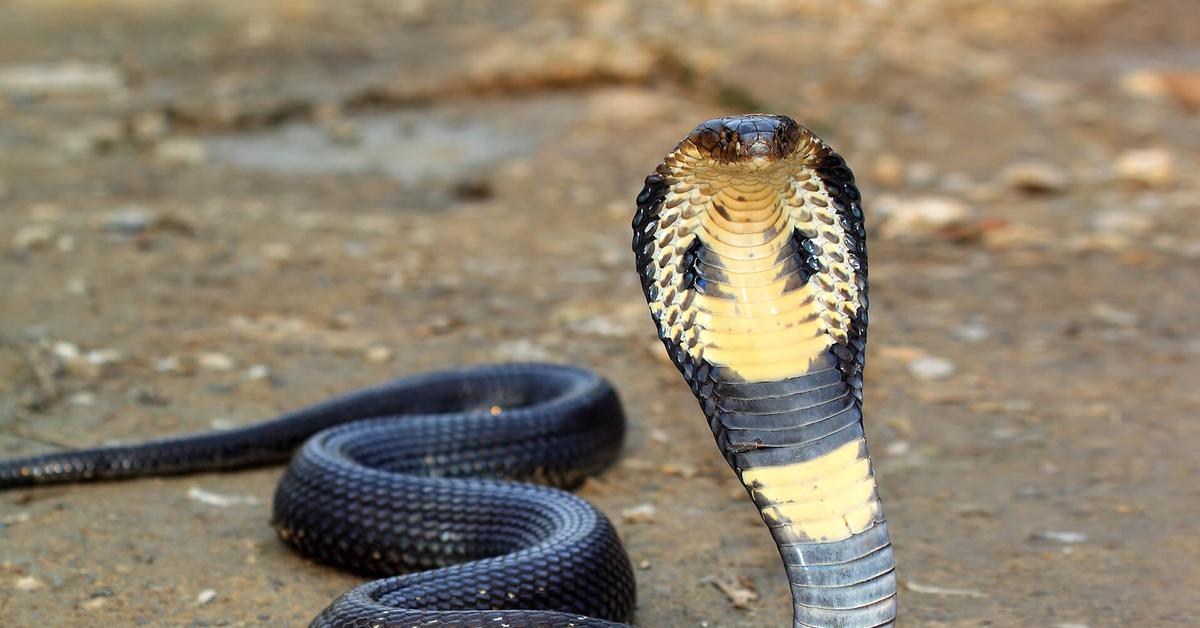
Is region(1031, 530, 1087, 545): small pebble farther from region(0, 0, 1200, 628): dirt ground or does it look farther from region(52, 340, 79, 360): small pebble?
region(52, 340, 79, 360): small pebble

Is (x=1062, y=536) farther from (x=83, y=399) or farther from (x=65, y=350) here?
(x=65, y=350)

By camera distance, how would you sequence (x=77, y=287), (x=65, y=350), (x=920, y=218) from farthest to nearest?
(x=920, y=218), (x=77, y=287), (x=65, y=350)

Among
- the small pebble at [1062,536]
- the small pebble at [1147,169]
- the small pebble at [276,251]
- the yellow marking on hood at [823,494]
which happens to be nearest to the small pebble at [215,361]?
the small pebble at [276,251]

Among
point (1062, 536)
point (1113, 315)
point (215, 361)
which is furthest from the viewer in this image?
point (1113, 315)

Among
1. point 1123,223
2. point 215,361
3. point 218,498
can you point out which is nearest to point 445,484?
point 218,498

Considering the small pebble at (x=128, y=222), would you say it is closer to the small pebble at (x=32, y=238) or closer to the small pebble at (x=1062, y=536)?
the small pebble at (x=32, y=238)

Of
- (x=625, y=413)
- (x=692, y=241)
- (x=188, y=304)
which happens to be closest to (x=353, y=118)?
(x=188, y=304)

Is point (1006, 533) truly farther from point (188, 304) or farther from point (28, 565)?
point (188, 304)
